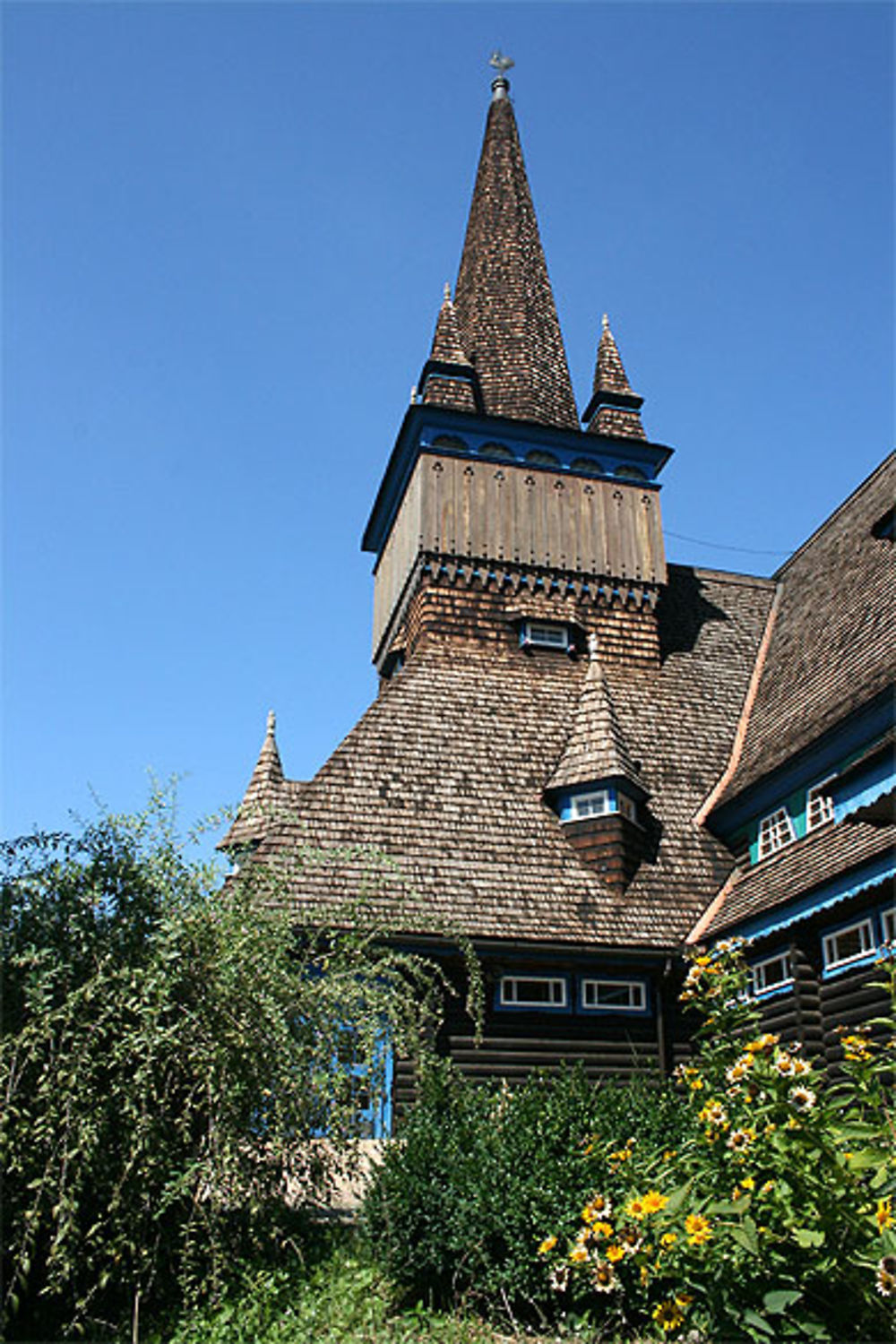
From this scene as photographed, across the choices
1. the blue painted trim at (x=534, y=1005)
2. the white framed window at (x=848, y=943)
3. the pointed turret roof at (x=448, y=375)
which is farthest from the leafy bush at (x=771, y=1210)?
the pointed turret roof at (x=448, y=375)

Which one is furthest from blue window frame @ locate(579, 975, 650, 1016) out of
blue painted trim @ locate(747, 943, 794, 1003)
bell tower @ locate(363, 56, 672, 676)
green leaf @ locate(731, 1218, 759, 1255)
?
green leaf @ locate(731, 1218, 759, 1255)

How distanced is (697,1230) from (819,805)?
32.6ft

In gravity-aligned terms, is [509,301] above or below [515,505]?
above

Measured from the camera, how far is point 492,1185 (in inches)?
330

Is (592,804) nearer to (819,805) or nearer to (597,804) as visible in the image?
(597,804)

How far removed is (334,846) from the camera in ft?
49.0

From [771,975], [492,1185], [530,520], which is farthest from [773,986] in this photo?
[530,520]

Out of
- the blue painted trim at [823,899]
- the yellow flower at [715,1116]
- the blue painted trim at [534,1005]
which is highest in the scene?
the blue painted trim at [823,899]

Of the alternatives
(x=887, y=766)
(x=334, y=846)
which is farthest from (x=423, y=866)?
(x=887, y=766)

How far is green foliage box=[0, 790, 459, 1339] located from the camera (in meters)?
7.21

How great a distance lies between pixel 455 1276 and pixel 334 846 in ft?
23.8

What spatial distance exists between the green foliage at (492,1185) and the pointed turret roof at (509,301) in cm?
1595

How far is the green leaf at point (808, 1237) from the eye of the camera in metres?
5.19

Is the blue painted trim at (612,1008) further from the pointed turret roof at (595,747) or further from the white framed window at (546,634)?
the white framed window at (546,634)
